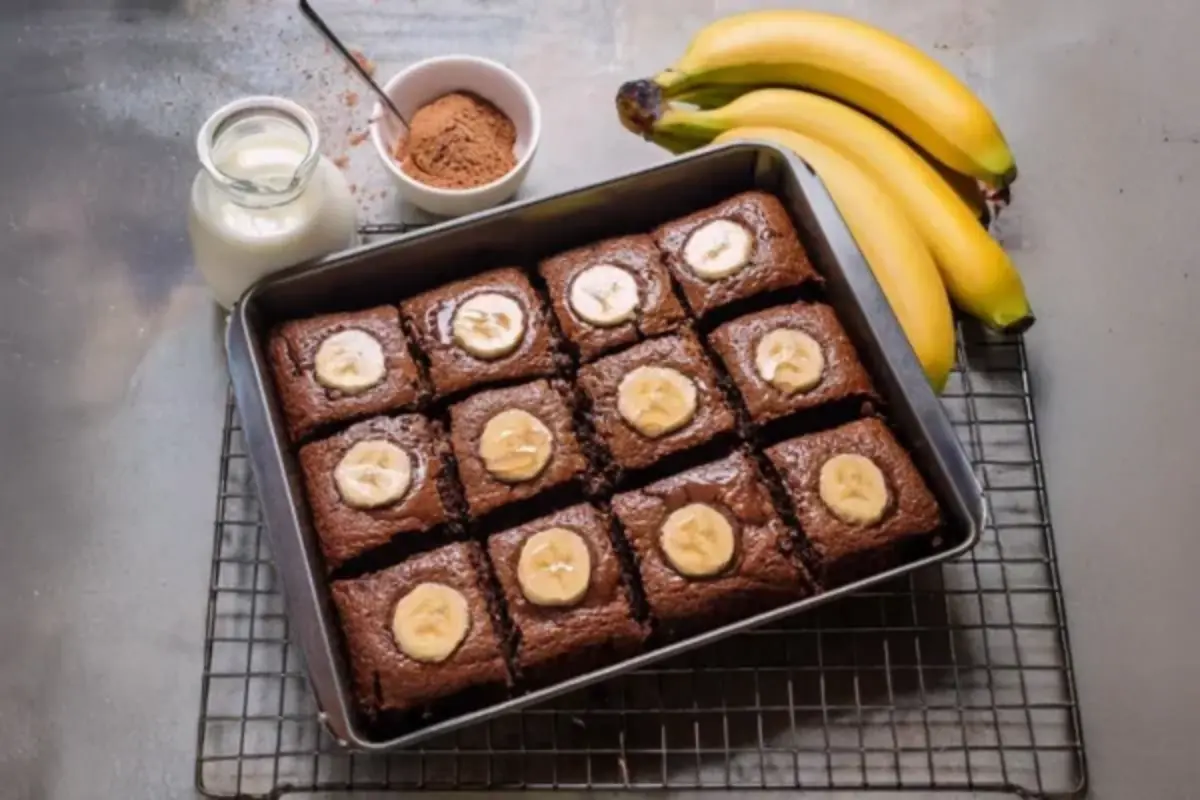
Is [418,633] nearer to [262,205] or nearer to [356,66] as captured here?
[262,205]

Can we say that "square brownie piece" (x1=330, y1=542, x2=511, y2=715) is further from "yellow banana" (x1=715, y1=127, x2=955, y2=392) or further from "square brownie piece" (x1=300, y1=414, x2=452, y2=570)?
"yellow banana" (x1=715, y1=127, x2=955, y2=392)

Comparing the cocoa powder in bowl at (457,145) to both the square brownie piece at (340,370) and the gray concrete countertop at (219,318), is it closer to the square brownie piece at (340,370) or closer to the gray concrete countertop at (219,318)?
the gray concrete countertop at (219,318)

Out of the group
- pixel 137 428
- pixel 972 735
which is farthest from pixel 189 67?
pixel 972 735

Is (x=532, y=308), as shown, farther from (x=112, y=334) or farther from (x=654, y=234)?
(x=112, y=334)

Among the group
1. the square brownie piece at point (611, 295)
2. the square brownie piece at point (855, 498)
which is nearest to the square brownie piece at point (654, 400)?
the square brownie piece at point (611, 295)

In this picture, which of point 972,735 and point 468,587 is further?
point 972,735
